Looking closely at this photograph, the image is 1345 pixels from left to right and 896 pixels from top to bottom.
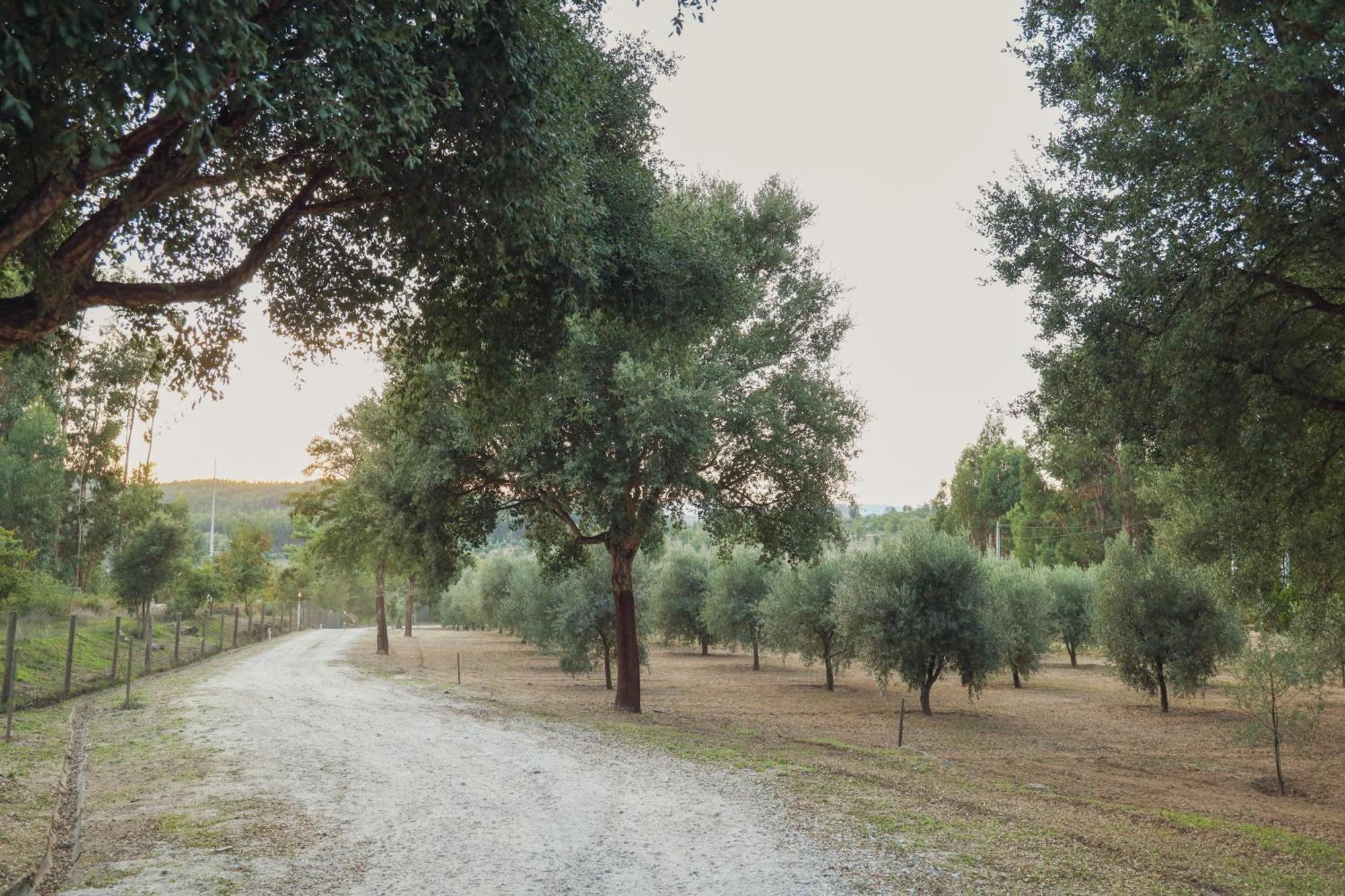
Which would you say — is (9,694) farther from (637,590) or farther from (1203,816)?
(637,590)

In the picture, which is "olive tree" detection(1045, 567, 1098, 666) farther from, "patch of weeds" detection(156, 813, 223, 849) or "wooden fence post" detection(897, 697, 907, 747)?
"patch of weeds" detection(156, 813, 223, 849)

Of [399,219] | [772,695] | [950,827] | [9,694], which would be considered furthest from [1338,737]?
[9,694]

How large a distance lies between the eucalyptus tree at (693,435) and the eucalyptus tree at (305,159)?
4.29 meters

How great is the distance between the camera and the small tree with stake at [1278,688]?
45.9ft

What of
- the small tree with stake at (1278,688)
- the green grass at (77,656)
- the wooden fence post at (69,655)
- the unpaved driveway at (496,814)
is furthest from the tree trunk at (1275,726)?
the wooden fence post at (69,655)

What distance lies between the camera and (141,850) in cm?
741

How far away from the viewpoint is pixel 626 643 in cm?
2034

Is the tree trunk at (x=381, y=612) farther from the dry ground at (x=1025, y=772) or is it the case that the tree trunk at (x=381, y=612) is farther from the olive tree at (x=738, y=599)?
the olive tree at (x=738, y=599)

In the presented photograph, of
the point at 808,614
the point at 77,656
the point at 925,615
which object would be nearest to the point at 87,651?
the point at 77,656

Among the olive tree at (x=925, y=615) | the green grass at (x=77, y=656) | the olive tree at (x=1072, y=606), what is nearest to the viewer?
the green grass at (x=77, y=656)

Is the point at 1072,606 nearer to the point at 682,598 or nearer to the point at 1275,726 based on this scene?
the point at 682,598

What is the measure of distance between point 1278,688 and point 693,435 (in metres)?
11.0

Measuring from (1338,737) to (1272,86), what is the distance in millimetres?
18943

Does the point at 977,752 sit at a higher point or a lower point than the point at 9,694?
lower
